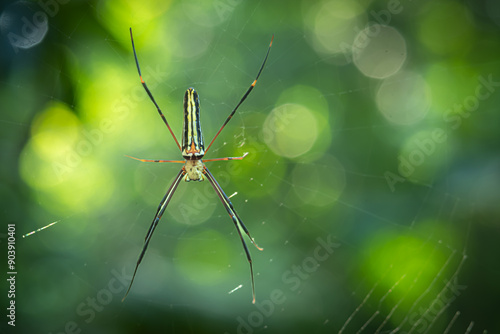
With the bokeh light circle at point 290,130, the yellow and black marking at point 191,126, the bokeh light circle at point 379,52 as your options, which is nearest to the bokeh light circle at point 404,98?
the bokeh light circle at point 379,52

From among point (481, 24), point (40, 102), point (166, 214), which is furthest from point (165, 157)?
point (481, 24)

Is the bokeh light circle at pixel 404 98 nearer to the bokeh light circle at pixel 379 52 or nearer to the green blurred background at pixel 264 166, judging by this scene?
the green blurred background at pixel 264 166

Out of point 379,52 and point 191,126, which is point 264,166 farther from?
point 191,126

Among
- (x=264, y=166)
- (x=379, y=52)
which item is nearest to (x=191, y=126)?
(x=264, y=166)

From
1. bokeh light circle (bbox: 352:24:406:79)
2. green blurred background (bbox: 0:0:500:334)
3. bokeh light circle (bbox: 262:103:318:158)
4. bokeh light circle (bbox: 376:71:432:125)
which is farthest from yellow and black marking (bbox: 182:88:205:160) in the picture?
bokeh light circle (bbox: 352:24:406:79)

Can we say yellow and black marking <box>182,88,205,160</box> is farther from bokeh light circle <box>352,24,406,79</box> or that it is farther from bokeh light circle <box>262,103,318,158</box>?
bokeh light circle <box>352,24,406,79</box>

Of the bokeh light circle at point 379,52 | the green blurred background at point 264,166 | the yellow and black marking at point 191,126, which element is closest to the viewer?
the yellow and black marking at point 191,126
